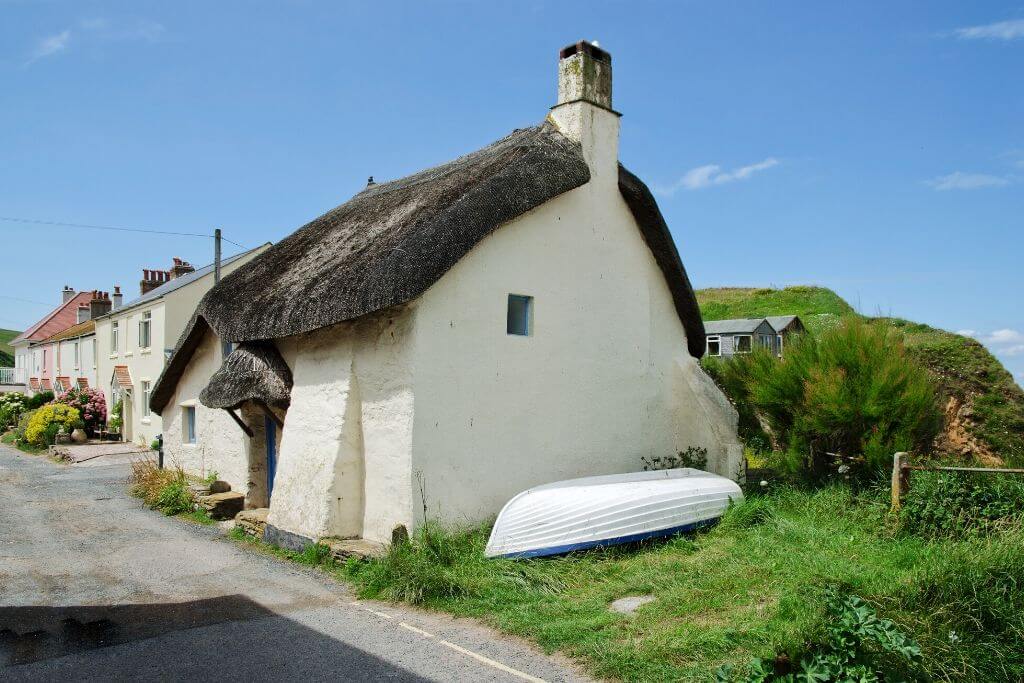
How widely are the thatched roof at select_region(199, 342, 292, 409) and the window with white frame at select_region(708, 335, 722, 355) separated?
36.1 m

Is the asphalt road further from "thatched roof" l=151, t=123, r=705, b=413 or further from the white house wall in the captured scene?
"thatched roof" l=151, t=123, r=705, b=413

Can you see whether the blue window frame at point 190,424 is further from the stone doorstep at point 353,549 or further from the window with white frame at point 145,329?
the window with white frame at point 145,329

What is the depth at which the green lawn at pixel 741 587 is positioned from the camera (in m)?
5.21

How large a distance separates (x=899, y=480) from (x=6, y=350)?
99.3 metres

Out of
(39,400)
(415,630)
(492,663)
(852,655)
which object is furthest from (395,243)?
(39,400)

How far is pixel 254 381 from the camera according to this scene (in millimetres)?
10953

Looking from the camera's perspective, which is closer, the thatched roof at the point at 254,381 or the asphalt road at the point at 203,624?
the asphalt road at the point at 203,624

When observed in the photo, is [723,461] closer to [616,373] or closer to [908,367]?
[616,373]

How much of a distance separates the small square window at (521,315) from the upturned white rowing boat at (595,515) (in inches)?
88.0

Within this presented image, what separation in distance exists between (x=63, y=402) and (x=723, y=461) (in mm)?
25069

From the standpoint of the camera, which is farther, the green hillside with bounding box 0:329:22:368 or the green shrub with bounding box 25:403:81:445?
the green hillside with bounding box 0:329:22:368

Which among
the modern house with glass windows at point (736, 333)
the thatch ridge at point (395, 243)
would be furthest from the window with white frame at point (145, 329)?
the modern house with glass windows at point (736, 333)

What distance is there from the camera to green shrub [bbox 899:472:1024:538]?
23.8 ft

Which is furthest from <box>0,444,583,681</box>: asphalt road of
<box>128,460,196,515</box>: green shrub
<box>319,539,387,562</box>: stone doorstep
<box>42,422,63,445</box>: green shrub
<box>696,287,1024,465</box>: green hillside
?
<box>42,422,63,445</box>: green shrub
